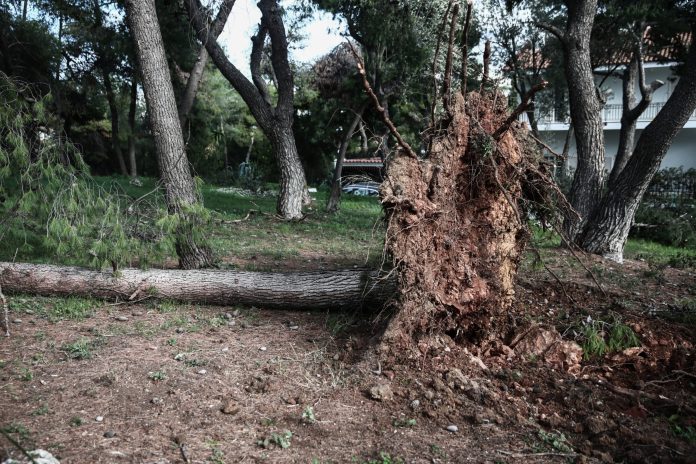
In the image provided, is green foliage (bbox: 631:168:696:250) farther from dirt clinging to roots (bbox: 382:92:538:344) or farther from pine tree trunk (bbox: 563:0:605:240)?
dirt clinging to roots (bbox: 382:92:538:344)

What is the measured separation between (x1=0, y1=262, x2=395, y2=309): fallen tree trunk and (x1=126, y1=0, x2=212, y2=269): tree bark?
630 millimetres

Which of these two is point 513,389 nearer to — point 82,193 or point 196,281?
point 196,281

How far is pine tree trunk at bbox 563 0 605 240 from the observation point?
27.9ft

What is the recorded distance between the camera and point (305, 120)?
72.7ft

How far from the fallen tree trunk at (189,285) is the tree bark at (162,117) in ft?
2.07

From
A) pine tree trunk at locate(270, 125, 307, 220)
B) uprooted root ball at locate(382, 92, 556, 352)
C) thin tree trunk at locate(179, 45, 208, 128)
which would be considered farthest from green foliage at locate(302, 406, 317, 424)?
thin tree trunk at locate(179, 45, 208, 128)

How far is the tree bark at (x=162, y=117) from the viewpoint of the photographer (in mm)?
5852

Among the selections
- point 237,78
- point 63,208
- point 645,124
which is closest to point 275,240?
point 237,78

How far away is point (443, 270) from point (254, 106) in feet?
26.0

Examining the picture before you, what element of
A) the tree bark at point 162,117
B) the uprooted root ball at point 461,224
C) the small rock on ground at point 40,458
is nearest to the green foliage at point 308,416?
the uprooted root ball at point 461,224

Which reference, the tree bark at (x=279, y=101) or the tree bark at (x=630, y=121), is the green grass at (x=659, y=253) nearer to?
the tree bark at (x=630, y=121)

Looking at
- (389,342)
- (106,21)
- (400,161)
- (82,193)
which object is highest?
(106,21)

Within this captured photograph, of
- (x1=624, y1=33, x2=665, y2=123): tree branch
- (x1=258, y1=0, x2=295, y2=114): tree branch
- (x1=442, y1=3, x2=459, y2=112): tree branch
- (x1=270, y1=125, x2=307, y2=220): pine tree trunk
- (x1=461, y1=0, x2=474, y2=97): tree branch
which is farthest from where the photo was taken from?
(x1=270, y1=125, x2=307, y2=220): pine tree trunk

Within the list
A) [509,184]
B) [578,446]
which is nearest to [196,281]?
[509,184]
